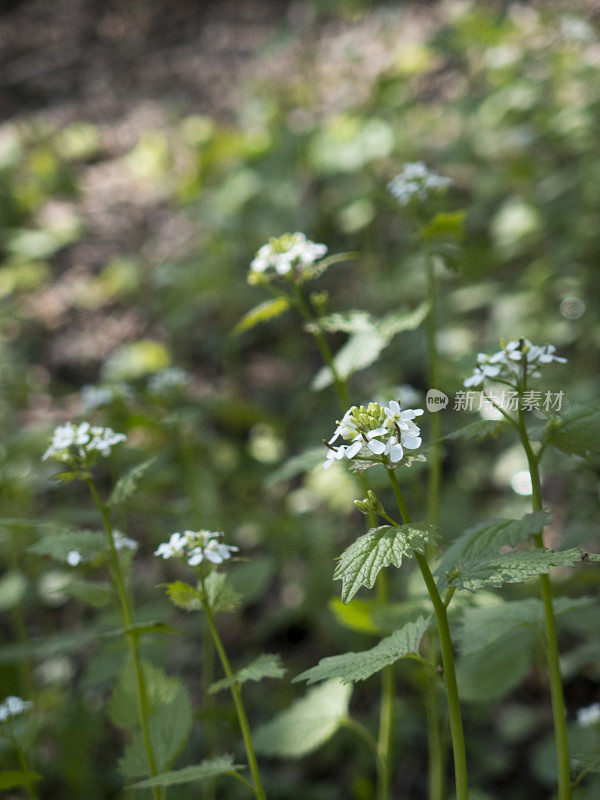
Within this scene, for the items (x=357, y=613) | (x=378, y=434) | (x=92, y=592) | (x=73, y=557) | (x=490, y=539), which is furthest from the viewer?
(x=357, y=613)

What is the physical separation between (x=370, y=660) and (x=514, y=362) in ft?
2.00

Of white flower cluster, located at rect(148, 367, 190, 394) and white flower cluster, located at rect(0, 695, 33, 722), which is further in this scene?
white flower cluster, located at rect(148, 367, 190, 394)

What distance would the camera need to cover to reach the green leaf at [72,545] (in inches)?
59.2

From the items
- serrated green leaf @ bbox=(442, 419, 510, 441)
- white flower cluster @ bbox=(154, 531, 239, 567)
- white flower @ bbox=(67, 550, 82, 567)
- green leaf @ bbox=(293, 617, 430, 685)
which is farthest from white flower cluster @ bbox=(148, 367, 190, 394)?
green leaf @ bbox=(293, 617, 430, 685)

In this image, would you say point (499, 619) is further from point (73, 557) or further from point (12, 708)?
point (12, 708)

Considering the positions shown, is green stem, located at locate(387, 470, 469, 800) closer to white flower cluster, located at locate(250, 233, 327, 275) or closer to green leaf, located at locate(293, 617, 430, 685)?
green leaf, located at locate(293, 617, 430, 685)

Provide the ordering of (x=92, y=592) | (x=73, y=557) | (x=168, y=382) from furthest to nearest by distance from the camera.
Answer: (x=168, y=382), (x=92, y=592), (x=73, y=557)

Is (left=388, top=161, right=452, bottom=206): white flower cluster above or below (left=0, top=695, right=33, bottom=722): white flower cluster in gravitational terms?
above

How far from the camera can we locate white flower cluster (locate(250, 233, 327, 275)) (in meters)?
1.70

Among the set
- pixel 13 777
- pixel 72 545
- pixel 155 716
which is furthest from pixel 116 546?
pixel 13 777

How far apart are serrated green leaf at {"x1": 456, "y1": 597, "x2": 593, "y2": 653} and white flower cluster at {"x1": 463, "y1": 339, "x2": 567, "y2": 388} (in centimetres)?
49

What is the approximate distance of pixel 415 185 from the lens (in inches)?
80.5

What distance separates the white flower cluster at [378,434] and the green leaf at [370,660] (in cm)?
32

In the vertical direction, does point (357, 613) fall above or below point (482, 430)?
below
